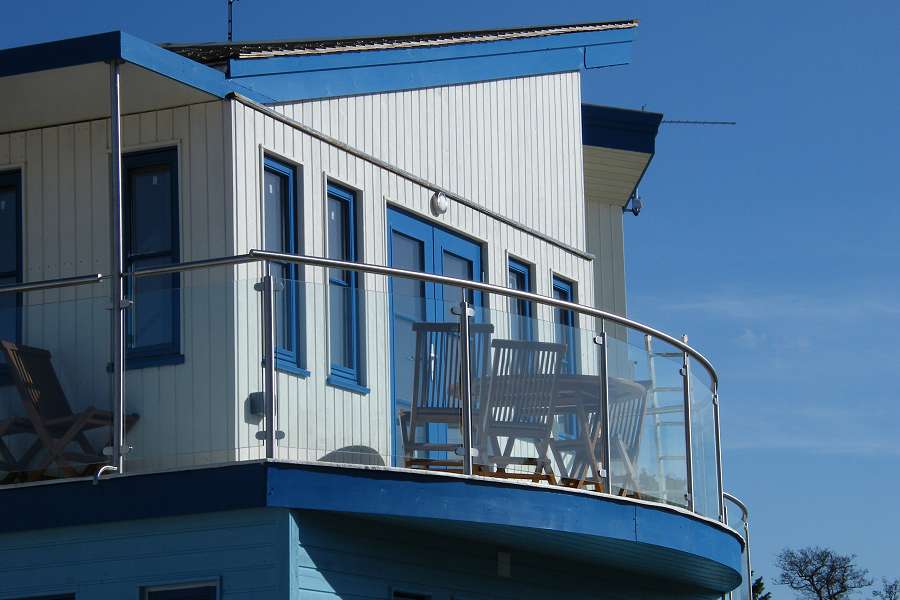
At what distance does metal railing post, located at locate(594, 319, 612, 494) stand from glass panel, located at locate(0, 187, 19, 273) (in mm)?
5230

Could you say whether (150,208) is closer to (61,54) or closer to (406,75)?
(61,54)

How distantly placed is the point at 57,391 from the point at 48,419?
24 centimetres

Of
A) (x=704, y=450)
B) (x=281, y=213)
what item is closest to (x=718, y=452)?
(x=704, y=450)

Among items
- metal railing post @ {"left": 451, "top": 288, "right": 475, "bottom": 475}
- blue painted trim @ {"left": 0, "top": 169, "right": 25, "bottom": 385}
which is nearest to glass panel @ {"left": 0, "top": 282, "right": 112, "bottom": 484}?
blue painted trim @ {"left": 0, "top": 169, "right": 25, "bottom": 385}

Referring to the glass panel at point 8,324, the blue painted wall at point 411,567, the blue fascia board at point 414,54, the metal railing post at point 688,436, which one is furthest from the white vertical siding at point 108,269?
the metal railing post at point 688,436

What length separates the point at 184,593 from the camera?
11.9m

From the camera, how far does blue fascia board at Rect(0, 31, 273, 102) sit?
12.4 m

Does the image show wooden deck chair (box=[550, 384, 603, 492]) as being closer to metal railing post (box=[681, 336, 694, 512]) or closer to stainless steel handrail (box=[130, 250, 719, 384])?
stainless steel handrail (box=[130, 250, 719, 384])

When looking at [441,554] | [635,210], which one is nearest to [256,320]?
[441,554]

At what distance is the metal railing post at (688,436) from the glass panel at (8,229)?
6.01 m

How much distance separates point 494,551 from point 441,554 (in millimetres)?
755

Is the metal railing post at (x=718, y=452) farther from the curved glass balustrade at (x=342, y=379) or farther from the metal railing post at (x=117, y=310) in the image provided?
the metal railing post at (x=117, y=310)

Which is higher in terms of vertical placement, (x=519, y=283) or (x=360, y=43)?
(x=360, y=43)

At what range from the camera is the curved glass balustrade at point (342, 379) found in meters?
11.8
